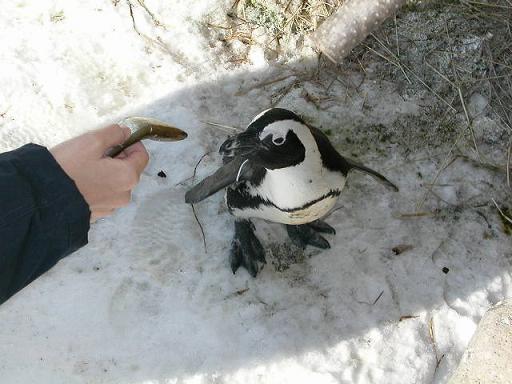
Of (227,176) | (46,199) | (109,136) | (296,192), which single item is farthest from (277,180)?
(46,199)

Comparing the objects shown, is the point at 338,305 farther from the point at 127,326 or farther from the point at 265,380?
the point at 127,326

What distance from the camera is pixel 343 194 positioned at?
6.54 feet

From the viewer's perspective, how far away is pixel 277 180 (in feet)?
5.08

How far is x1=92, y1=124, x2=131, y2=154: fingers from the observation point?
1246mm

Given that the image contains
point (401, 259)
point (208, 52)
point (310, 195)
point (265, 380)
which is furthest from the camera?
point (208, 52)

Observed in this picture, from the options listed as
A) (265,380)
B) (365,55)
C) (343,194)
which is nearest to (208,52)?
(365,55)

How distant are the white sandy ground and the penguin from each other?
87 millimetres

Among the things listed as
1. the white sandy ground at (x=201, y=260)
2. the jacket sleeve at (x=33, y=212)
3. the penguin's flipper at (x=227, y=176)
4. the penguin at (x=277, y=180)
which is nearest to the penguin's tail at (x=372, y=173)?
the penguin at (x=277, y=180)

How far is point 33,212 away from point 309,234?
100 centimetres

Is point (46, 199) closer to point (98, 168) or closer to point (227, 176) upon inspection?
point (98, 168)

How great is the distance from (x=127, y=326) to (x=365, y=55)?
1.28 m

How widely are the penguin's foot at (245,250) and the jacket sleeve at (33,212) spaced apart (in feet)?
2.47

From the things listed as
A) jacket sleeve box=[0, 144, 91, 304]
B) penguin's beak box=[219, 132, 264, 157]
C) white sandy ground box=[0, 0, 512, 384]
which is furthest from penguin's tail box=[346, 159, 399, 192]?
jacket sleeve box=[0, 144, 91, 304]

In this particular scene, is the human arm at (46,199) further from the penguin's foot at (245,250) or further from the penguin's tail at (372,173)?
the penguin's tail at (372,173)
